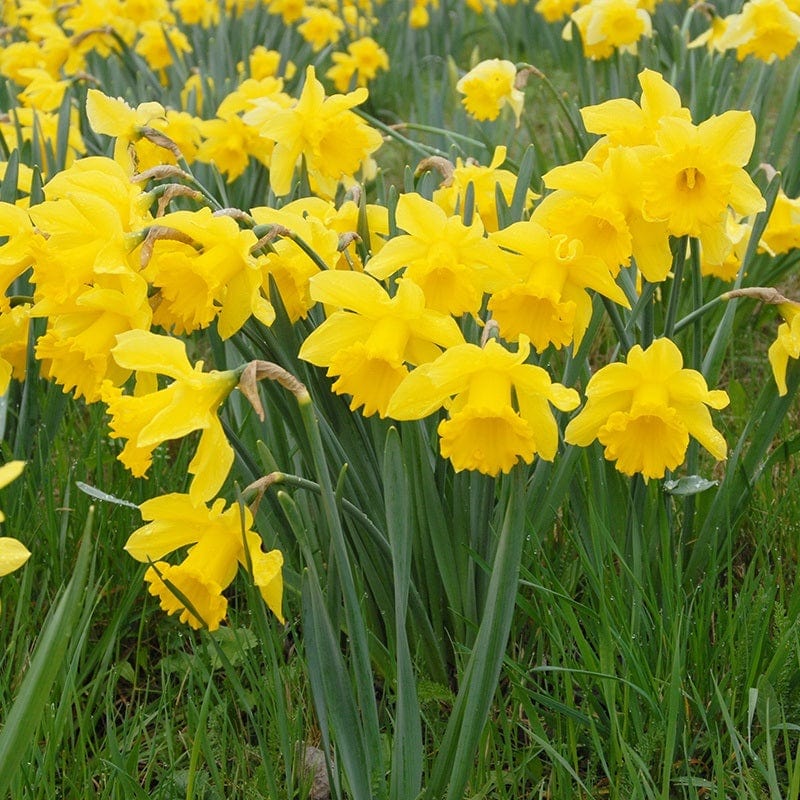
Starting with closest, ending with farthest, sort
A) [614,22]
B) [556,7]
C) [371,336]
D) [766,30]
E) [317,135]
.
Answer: [371,336]
[317,135]
[766,30]
[614,22]
[556,7]

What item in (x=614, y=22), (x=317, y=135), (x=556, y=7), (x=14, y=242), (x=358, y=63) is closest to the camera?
(x=14, y=242)

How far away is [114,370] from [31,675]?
20.0 inches

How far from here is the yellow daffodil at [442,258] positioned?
1266 millimetres

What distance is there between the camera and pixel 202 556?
123 centimetres

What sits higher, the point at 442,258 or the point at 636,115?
the point at 636,115

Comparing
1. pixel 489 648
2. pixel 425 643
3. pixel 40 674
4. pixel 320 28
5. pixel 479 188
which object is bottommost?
pixel 425 643

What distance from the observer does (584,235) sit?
1322 millimetres

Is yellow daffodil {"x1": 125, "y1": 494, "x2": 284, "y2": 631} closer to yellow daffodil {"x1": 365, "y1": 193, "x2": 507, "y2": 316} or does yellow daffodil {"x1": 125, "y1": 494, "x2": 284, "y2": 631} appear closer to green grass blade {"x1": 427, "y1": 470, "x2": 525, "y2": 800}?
green grass blade {"x1": 427, "y1": 470, "x2": 525, "y2": 800}

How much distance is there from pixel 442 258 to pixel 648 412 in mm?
311

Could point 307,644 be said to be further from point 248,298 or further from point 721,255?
point 721,255

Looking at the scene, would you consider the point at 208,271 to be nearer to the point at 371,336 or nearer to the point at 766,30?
the point at 371,336

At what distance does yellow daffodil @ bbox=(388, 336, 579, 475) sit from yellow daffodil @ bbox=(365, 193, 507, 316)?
0.14m

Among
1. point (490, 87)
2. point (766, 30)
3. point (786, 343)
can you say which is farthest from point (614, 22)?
point (786, 343)

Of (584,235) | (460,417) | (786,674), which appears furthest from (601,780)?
(584,235)
